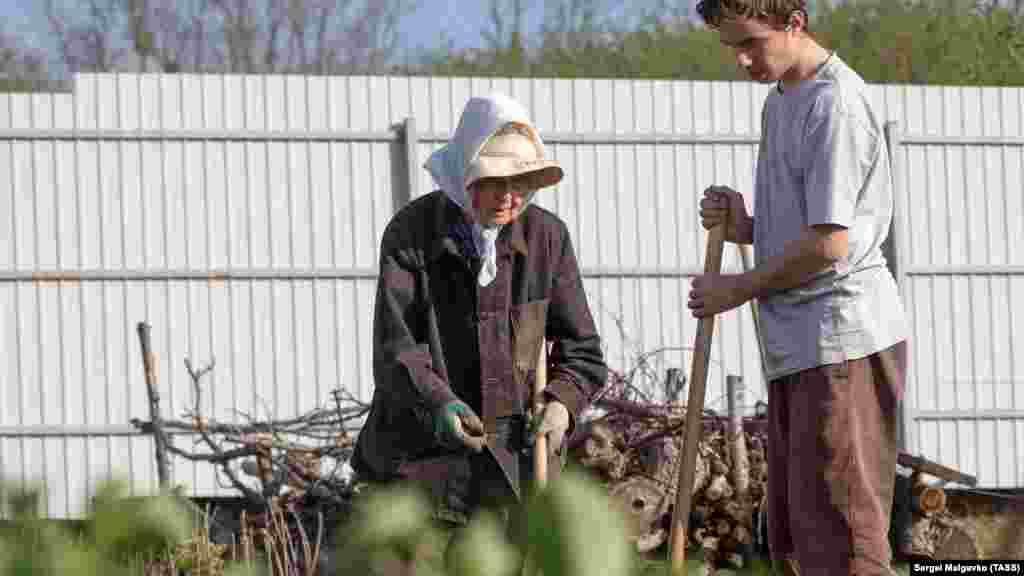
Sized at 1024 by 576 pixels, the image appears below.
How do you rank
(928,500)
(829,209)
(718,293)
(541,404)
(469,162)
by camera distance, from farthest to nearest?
1. (928,500)
2. (541,404)
3. (469,162)
4. (718,293)
5. (829,209)

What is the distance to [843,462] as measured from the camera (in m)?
2.62

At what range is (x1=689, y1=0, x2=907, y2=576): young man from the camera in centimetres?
260

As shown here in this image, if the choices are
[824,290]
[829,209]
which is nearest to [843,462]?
[824,290]

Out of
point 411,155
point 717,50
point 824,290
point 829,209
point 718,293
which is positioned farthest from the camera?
point 717,50

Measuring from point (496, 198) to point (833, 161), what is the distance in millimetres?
634

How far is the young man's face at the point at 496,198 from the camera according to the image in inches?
116

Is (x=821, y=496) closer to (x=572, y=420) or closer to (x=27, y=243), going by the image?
(x=572, y=420)

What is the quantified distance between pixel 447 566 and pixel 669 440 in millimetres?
5945

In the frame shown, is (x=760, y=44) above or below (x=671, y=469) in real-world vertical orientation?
above

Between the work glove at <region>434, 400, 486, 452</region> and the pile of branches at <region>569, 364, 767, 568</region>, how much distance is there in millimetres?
3306

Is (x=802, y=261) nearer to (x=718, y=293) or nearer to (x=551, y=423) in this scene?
(x=718, y=293)

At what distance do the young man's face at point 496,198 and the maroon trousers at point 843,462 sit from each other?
0.57m

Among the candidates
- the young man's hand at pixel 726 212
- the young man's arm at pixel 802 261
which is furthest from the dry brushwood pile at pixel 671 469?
the young man's arm at pixel 802 261

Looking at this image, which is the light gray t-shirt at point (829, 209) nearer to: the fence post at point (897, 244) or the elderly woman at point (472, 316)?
the elderly woman at point (472, 316)
